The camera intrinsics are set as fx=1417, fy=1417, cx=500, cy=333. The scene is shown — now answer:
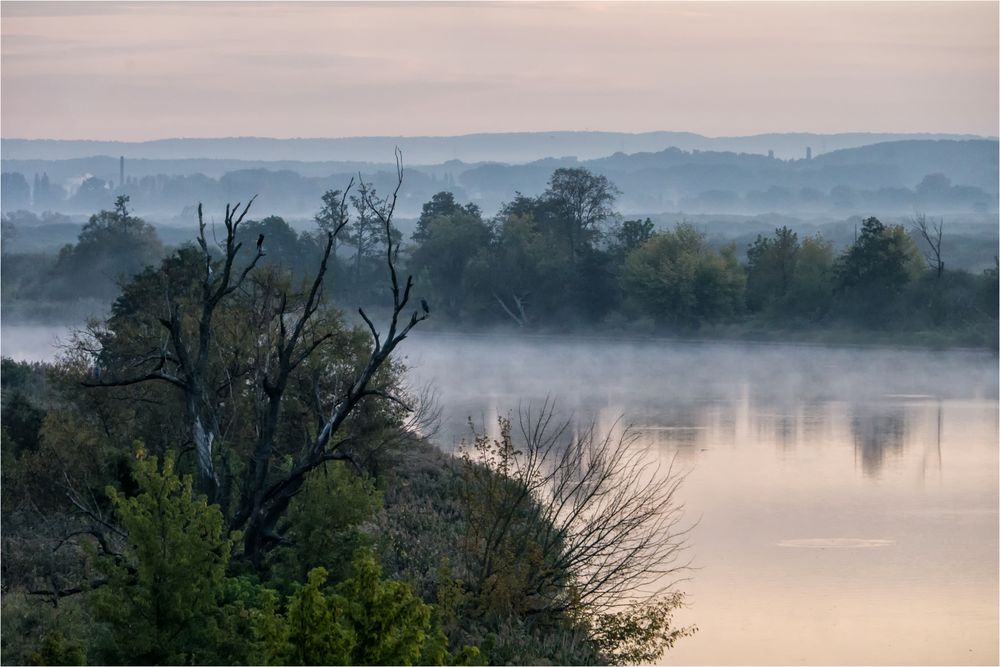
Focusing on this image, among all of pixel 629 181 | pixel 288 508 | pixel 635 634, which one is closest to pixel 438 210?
pixel 288 508

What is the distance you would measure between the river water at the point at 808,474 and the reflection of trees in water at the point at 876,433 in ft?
0.19

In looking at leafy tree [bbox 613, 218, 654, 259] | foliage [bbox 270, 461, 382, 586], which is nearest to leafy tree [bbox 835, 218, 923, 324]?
leafy tree [bbox 613, 218, 654, 259]

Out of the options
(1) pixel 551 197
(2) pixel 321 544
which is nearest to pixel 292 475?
(2) pixel 321 544

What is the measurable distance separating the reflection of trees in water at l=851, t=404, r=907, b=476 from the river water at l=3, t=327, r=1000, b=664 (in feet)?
0.19

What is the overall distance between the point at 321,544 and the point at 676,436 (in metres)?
18.4

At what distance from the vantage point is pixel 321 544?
1230 cm

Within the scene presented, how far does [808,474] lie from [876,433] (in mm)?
6120

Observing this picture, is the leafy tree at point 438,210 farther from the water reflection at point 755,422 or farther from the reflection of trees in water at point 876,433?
the reflection of trees in water at point 876,433

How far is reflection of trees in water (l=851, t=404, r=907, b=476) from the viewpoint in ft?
90.6

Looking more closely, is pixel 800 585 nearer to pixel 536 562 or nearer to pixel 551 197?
pixel 536 562

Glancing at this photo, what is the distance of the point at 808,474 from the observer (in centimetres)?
2573

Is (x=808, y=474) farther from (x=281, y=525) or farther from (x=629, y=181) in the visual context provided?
(x=629, y=181)

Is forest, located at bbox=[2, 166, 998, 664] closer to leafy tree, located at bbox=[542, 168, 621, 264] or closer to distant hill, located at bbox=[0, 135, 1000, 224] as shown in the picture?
leafy tree, located at bbox=[542, 168, 621, 264]

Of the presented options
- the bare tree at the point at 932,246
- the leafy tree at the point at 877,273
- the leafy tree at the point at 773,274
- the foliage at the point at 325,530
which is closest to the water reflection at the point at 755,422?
the foliage at the point at 325,530
